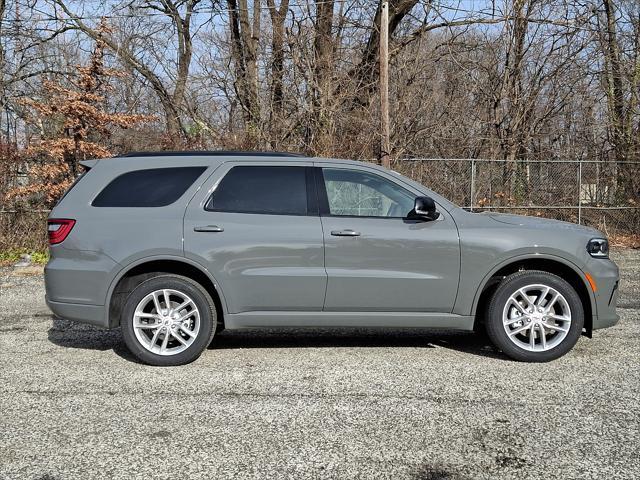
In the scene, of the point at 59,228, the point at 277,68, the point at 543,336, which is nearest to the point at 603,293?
the point at 543,336

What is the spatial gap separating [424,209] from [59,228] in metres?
3.26

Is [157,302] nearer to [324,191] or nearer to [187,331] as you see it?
[187,331]

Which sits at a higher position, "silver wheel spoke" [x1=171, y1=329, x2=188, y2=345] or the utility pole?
the utility pole

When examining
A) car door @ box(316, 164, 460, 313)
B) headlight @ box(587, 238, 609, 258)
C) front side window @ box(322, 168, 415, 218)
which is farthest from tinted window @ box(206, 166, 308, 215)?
headlight @ box(587, 238, 609, 258)

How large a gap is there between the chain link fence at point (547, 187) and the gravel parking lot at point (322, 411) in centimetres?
919

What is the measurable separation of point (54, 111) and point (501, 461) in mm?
12907

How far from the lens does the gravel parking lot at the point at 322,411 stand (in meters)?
3.47

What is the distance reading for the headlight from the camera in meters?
5.47

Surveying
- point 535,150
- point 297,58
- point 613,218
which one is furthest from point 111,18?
point 613,218

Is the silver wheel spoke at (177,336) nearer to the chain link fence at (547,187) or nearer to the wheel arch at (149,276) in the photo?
the wheel arch at (149,276)

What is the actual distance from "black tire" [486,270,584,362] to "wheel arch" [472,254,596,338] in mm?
123

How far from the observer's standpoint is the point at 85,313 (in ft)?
17.8

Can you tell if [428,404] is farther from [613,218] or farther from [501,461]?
[613,218]

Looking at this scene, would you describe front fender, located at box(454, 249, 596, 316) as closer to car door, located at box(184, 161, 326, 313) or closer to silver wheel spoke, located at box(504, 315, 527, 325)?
silver wheel spoke, located at box(504, 315, 527, 325)
